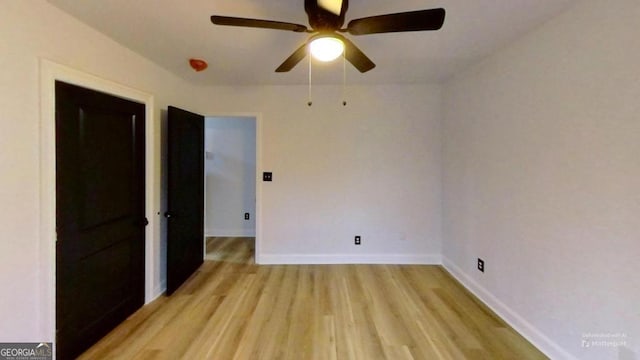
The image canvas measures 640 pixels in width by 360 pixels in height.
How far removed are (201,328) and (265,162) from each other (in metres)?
2.18

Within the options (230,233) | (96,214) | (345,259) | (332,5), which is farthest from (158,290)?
(332,5)

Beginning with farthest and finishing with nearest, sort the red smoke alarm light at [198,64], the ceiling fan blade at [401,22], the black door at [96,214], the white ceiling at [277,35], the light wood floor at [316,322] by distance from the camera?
the red smoke alarm light at [198,64]
the light wood floor at [316,322]
the black door at [96,214]
the white ceiling at [277,35]
the ceiling fan blade at [401,22]

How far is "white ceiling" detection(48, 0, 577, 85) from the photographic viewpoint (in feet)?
6.62

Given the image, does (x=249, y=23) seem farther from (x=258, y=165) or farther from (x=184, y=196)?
(x=258, y=165)

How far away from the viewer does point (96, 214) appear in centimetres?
242

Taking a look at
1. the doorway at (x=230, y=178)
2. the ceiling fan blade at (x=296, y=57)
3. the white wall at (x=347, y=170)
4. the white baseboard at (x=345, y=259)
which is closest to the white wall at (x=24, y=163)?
the ceiling fan blade at (x=296, y=57)

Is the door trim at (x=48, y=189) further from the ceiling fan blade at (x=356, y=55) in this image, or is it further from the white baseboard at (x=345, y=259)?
the white baseboard at (x=345, y=259)

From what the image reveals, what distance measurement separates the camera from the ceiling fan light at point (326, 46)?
1.81 m

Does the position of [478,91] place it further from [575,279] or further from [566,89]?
[575,279]

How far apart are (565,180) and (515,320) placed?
1264 mm

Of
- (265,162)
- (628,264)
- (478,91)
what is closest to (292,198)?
(265,162)

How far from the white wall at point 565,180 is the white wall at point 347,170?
3.19ft

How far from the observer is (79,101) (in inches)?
87.8

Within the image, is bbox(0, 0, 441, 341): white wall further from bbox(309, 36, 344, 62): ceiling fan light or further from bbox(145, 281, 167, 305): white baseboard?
bbox(309, 36, 344, 62): ceiling fan light
